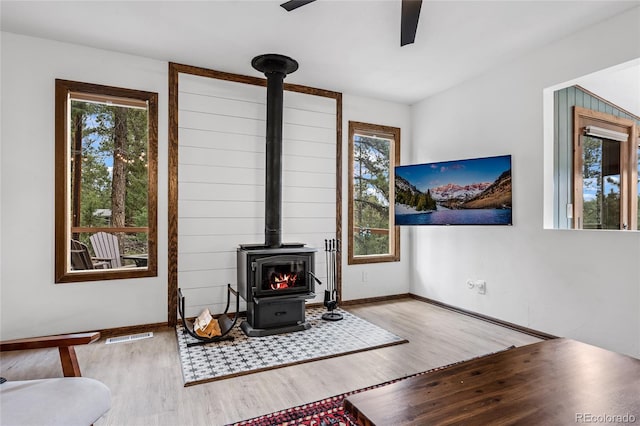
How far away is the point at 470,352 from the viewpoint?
9.84 ft

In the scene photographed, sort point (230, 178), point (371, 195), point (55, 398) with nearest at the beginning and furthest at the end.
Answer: point (55, 398) → point (230, 178) → point (371, 195)

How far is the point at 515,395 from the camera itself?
1384 millimetres

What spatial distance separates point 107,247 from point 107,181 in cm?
66

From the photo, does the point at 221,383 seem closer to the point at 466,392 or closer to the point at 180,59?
the point at 466,392

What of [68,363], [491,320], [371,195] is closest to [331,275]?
[371,195]

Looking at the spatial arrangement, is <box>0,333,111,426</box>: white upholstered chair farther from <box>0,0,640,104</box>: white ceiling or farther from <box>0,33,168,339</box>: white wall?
<box>0,0,640,104</box>: white ceiling

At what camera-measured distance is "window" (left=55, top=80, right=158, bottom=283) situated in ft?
11.0

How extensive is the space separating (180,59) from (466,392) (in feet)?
12.1

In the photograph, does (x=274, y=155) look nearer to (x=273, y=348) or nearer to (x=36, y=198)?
(x=273, y=348)

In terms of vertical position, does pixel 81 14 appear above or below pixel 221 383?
above

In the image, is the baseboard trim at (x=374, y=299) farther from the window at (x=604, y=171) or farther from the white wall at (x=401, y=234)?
the window at (x=604, y=171)

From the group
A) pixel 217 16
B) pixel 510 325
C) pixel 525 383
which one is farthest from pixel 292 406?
pixel 217 16

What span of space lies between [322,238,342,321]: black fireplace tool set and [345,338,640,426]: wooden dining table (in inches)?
95.0

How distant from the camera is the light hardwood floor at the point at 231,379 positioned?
82.8 inches
